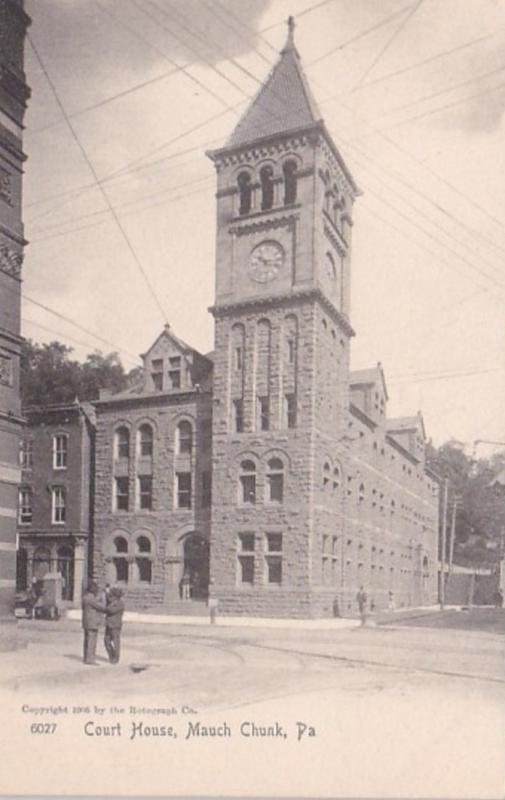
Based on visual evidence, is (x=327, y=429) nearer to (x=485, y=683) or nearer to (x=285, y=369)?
(x=285, y=369)

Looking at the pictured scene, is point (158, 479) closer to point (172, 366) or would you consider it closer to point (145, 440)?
point (145, 440)

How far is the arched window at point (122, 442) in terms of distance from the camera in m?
38.2

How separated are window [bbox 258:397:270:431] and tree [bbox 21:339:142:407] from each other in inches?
362

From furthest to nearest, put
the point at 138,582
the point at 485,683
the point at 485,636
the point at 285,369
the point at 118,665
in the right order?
the point at 138,582, the point at 285,369, the point at 485,636, the point at 118,665, the point at 485,683

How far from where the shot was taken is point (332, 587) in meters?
34.6

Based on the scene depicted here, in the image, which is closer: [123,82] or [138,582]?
[123,82]

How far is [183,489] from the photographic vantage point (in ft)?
121

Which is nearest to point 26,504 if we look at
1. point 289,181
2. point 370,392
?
point 370,392

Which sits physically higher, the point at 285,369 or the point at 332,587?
the point at 285,369

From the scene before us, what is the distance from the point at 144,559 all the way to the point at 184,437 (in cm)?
556

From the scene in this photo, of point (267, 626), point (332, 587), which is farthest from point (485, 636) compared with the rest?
point (332, 587)

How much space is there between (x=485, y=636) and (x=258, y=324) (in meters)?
15.8

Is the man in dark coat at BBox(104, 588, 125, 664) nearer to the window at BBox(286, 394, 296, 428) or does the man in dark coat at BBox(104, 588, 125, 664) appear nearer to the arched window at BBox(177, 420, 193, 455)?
the window at BBox(286, 394, 296, 428)

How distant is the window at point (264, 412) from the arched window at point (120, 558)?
8550 mm
